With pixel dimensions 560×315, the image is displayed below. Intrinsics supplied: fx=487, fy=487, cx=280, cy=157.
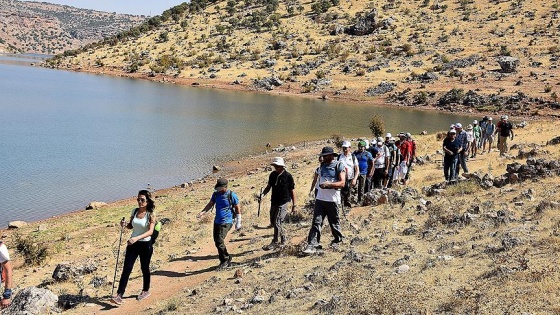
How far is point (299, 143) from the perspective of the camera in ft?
113

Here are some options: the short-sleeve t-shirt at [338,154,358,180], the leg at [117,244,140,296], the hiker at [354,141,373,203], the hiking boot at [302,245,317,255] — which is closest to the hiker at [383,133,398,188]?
the hiker at [354,141,373,203]

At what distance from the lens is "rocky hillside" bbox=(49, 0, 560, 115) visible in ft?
200

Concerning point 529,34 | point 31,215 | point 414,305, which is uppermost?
point 529,34

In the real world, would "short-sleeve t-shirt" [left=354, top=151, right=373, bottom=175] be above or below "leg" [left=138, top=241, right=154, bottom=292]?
above

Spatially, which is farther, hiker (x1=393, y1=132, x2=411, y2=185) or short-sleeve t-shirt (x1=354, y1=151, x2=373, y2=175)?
hiker (x1=393, y1=132, x2=411, y2=185)

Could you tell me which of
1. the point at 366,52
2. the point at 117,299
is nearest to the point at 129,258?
the point at 117,299

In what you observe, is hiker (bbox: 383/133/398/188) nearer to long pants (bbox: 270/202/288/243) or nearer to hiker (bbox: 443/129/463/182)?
hiker (bbox: 443/129/463/182)

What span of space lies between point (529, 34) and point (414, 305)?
76.7 meters

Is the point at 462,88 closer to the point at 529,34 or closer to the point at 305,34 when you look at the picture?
the point at 529,34


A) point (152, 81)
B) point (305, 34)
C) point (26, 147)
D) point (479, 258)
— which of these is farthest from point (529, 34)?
point (479, 258)

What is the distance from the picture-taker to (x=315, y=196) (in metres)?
10.0

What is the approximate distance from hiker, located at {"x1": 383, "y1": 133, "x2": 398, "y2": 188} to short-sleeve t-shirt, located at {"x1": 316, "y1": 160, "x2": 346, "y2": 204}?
5.92 metres

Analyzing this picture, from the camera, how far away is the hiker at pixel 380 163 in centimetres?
1412

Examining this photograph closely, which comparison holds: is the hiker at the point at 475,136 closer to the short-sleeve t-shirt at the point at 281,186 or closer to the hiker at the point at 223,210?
the short-sleeve t-shirt at the point at 281,186
